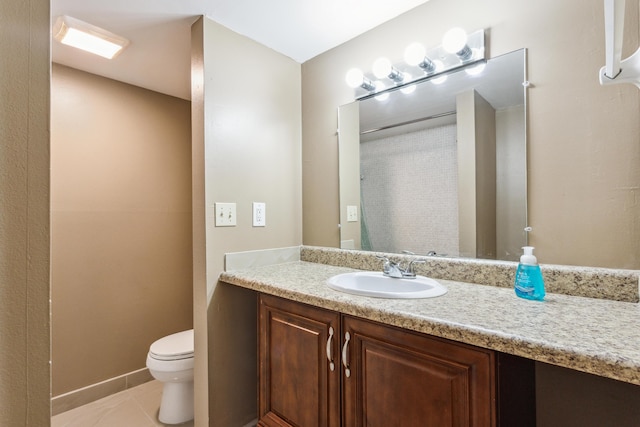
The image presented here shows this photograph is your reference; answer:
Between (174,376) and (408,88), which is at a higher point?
(408,88)

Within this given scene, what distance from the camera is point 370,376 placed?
3.51 ft

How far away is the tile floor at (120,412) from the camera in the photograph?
180 centimetres

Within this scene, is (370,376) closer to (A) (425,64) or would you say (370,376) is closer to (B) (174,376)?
(B) (174,376)

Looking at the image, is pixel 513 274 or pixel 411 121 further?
pixel 411 121

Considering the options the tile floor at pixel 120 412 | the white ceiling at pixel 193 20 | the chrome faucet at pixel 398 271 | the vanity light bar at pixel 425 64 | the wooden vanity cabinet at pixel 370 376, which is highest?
the white ceiling at pixel 193 20

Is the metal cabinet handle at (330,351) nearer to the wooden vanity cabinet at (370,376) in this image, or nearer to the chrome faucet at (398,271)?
the wooden vanity cabinet at (370,376)

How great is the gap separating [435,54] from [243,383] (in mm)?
2008

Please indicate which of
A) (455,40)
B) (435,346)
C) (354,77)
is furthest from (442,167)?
(435,346)

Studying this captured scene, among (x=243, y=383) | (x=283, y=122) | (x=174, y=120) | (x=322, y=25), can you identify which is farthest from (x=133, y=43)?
(x=243, y=383)

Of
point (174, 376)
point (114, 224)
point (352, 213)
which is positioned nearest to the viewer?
point (174, 376)

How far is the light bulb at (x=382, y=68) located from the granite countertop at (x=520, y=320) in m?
1.12

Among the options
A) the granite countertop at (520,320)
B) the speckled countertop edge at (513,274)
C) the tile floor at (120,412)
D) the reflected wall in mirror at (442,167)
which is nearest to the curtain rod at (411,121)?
the reflected wall in mirror at (442,167)

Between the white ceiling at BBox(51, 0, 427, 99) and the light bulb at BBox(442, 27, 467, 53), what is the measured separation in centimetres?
30

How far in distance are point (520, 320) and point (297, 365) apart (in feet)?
2.88
